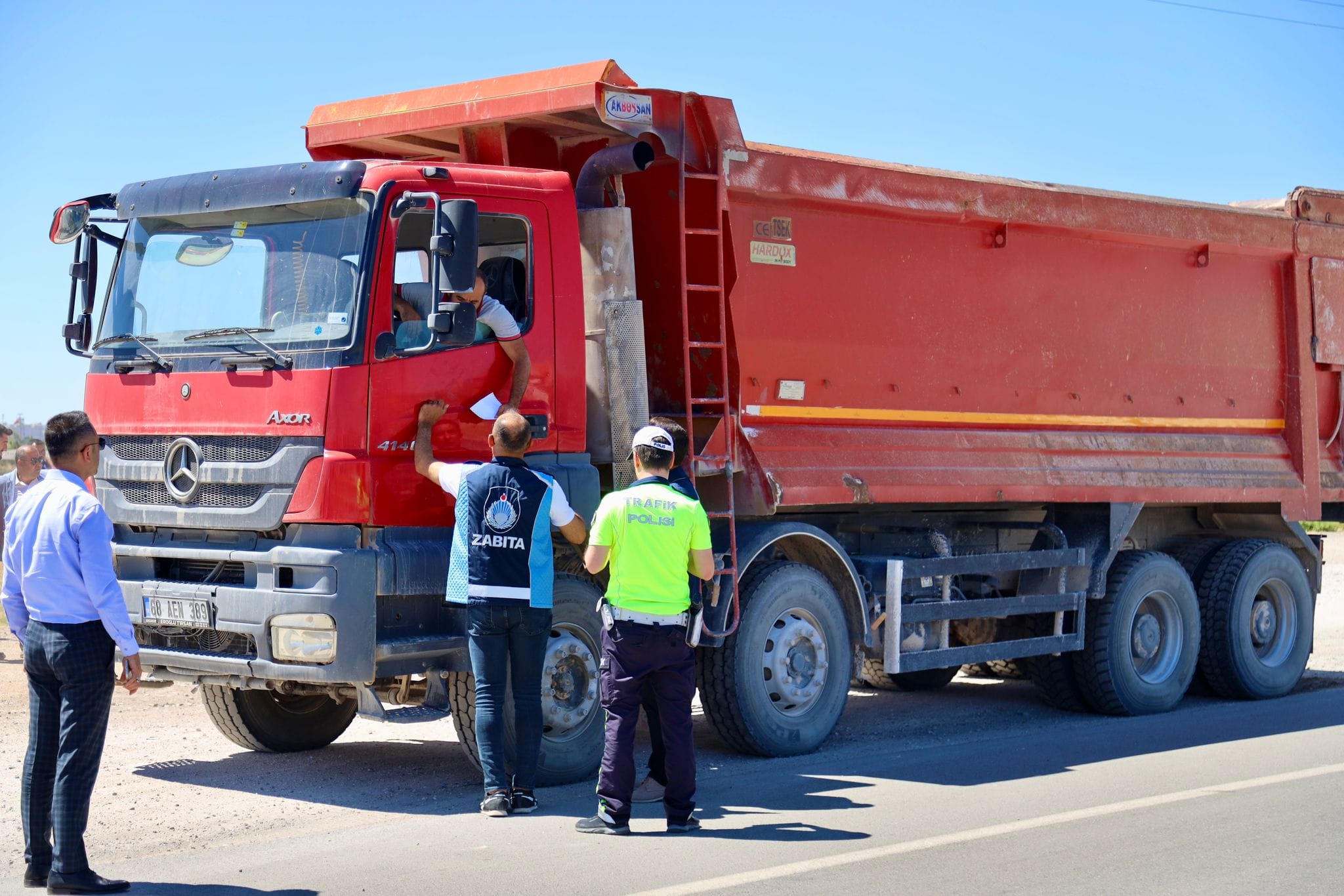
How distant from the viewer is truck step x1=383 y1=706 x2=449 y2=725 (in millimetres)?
7575

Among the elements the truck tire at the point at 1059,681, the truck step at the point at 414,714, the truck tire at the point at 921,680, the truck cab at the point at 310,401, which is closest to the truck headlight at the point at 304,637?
the truck cab at the point at 310,401

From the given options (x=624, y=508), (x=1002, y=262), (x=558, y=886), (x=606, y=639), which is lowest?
(x=558, y=886)

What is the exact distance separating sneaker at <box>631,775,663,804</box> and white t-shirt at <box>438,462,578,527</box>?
4.63 feet

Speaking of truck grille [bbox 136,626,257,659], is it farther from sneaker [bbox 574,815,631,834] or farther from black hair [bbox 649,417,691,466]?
black hair [bbox 649,417,691,466]

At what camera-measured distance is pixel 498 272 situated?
301 inches

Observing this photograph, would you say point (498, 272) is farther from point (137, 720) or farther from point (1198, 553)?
point (1198, 553)

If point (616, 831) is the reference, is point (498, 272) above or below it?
above

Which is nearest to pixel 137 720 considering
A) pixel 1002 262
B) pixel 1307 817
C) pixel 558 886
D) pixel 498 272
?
pixel 498 272

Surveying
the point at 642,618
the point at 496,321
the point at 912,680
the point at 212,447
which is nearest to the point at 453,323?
the point at 496,321

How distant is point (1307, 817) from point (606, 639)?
3282 mm

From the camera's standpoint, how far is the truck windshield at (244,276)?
703 cm

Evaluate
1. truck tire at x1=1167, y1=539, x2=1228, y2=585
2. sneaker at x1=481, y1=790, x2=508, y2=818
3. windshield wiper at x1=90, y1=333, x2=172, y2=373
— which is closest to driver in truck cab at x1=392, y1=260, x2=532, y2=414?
windshield wiper at x1=90, y1=333, x2=172, y2=373

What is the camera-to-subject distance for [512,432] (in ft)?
22.4

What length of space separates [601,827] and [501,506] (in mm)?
1490
